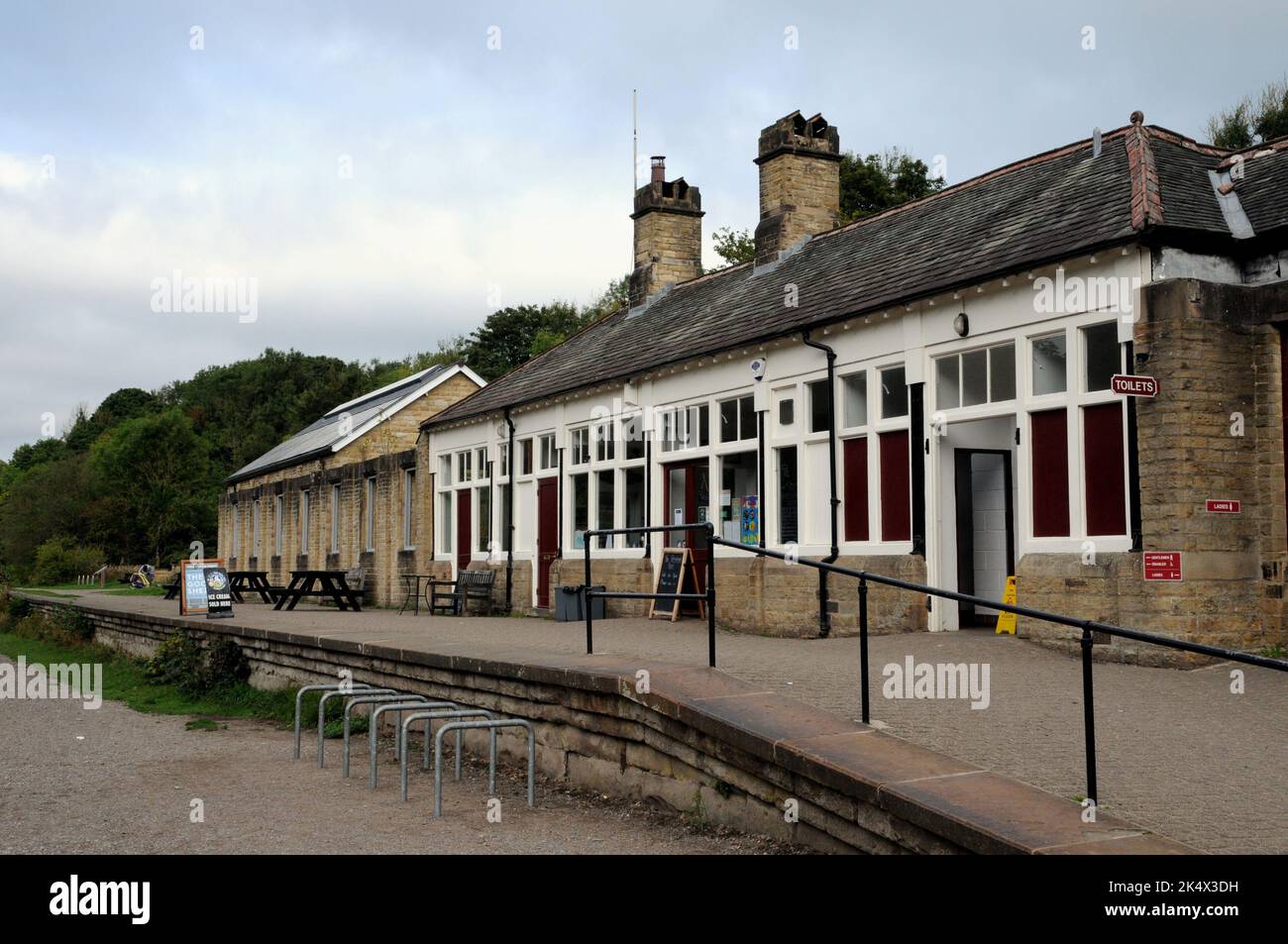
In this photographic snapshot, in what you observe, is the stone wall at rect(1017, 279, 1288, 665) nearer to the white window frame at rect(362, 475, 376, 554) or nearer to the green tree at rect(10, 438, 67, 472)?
the white window frame at rect(362, 475, 376, 554)

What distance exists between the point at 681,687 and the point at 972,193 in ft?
34.7

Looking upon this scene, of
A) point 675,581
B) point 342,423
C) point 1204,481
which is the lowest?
point 675,581

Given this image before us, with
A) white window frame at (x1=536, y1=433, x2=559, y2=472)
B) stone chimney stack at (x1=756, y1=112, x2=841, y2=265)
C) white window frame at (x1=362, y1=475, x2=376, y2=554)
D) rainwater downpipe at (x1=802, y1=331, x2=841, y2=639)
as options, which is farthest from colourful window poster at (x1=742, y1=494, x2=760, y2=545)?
white window frame at (x1=362, y1=475, x2=376, y2=554)

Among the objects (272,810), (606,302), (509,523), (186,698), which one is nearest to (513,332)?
(606,302)

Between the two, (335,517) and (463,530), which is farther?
(335,517)

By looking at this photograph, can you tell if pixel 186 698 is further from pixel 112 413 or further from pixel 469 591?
pixel 112 413

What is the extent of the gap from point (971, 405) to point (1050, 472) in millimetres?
1305

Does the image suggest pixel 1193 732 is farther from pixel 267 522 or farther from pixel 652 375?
pixel 267 522

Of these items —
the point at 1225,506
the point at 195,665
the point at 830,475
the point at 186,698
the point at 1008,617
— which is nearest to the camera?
the point at 1225,506

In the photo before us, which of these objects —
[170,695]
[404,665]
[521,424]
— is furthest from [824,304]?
[170,695]

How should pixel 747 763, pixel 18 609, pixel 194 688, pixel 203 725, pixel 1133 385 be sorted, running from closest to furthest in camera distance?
pixel 747 763, pixel 1133 385, pixel 203 725, pixel 194 688, pixel 18 609

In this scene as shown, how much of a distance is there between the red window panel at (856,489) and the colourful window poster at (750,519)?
2.01 m

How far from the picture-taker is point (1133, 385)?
34.1 ft

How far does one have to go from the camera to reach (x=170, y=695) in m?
15.8
